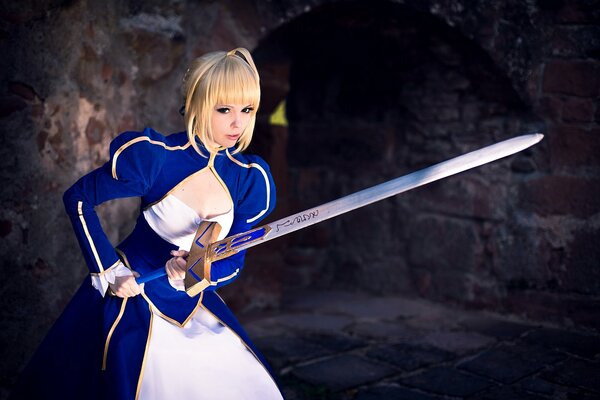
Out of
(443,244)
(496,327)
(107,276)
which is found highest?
(107,276)

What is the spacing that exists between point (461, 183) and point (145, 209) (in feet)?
8.52

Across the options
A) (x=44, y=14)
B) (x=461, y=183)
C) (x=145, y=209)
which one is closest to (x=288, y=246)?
(x=461, y=183)

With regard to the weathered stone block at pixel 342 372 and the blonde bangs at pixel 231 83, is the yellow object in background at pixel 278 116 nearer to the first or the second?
the weathered stone block at pixel 342 372

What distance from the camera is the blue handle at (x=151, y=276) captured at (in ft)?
6.62

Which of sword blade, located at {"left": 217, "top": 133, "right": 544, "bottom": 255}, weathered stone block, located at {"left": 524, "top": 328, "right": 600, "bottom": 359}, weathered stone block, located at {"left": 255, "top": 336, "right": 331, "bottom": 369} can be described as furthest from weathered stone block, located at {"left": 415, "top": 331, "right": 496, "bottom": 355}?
sword blade, located at {"left": 217, "top": 133, "right": 544, "bottom": 255}

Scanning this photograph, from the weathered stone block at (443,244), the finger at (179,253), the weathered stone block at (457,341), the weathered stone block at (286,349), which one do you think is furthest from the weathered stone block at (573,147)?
the finger at (179,253)

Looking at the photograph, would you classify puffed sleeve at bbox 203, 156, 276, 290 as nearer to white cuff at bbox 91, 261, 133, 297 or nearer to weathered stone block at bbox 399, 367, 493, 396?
white cuff at bbox 91, 261, 133, 297

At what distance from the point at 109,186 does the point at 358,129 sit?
2.97m

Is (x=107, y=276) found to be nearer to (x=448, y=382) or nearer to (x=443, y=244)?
(x=448, y=382)

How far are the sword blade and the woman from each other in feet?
0.40

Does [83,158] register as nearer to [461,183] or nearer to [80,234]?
[80,234]

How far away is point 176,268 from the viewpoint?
79.6 inches

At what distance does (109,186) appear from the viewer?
2.03 m

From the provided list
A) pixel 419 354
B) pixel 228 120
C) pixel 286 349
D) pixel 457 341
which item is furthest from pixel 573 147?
pixel 228 120
